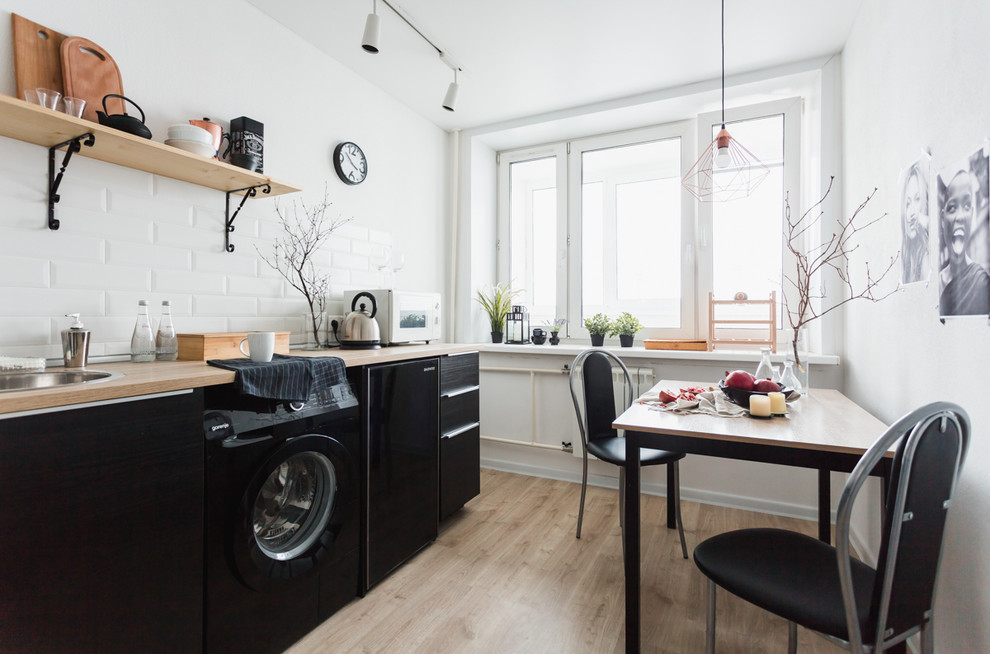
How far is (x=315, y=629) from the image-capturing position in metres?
1.69

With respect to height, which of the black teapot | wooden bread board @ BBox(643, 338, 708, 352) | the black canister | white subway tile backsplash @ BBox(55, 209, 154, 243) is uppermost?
the black canister

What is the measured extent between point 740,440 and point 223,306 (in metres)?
2.06

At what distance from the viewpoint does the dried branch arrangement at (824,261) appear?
6.81ft

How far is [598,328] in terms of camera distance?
3336 millimetres

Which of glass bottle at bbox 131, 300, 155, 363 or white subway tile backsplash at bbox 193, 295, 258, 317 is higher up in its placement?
white subway tile backsplash at bbox 193, 295, 258, 317

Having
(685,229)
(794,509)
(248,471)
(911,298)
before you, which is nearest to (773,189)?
(685,229)

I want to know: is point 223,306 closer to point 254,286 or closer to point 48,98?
point 254,286

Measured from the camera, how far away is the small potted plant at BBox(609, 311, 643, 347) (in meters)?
3.22

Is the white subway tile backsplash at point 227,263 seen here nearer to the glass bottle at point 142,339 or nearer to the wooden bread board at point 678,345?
the glass bottle at point 142,339

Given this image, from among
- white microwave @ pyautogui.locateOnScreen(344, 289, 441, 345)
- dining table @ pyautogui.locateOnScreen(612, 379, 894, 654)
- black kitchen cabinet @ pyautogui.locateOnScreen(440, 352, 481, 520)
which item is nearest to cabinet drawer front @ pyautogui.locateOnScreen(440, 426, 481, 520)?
black kitchen cabinet @ pyautogui.locateOnScreen(440, 352, 481, 520)

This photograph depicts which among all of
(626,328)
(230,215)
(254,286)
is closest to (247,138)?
(230,215)

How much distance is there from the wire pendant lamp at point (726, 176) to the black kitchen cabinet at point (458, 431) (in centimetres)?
196

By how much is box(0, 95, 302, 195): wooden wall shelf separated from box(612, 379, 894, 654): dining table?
5.71ft

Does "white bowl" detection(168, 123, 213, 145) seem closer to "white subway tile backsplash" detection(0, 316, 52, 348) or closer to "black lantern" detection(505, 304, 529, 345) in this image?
"white subway tile backsplash" detection(0, 316, 52, 348)
